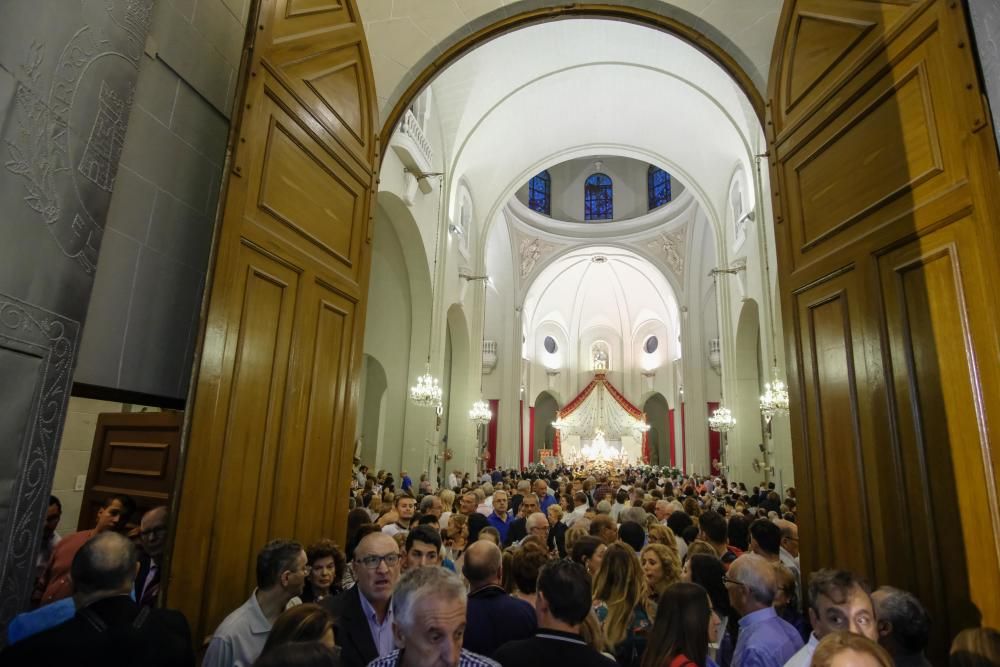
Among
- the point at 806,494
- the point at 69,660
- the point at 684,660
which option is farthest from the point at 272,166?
the point at 806,494

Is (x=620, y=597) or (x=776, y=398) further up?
(x=776, y=398)

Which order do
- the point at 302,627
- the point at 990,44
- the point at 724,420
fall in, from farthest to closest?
the point at 724,420 → the point at 990,44 → the point at 302,627

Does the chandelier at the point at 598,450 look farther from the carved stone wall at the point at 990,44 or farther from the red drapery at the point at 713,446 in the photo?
the carved stone wall at the point at 990,44

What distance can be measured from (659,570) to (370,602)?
5.33 ft

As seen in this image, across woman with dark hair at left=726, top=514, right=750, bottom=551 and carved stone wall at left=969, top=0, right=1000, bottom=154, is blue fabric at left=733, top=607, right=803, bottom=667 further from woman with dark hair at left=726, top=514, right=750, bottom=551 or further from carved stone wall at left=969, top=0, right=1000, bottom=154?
woman with dark hair at left=726, top=514, right=750, bottom=551

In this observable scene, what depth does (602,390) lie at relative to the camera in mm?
28406

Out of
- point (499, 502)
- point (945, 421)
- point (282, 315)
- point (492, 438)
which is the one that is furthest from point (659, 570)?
point (492, 438)

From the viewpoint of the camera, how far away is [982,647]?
175cm

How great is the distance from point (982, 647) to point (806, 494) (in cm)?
124

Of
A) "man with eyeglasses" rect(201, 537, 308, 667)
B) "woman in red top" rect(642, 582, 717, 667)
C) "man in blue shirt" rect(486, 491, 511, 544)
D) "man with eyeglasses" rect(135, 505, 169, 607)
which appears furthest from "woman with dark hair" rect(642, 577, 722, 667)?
"man in blue shirt" rect(486, 491, 511, 544)

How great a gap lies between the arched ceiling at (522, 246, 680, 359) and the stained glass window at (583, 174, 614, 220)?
2.45 metres

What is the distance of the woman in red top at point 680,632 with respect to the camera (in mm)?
1933

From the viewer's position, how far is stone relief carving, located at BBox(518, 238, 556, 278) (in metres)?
21.7

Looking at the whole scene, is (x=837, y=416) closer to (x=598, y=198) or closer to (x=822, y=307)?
(x=822, y=307)
